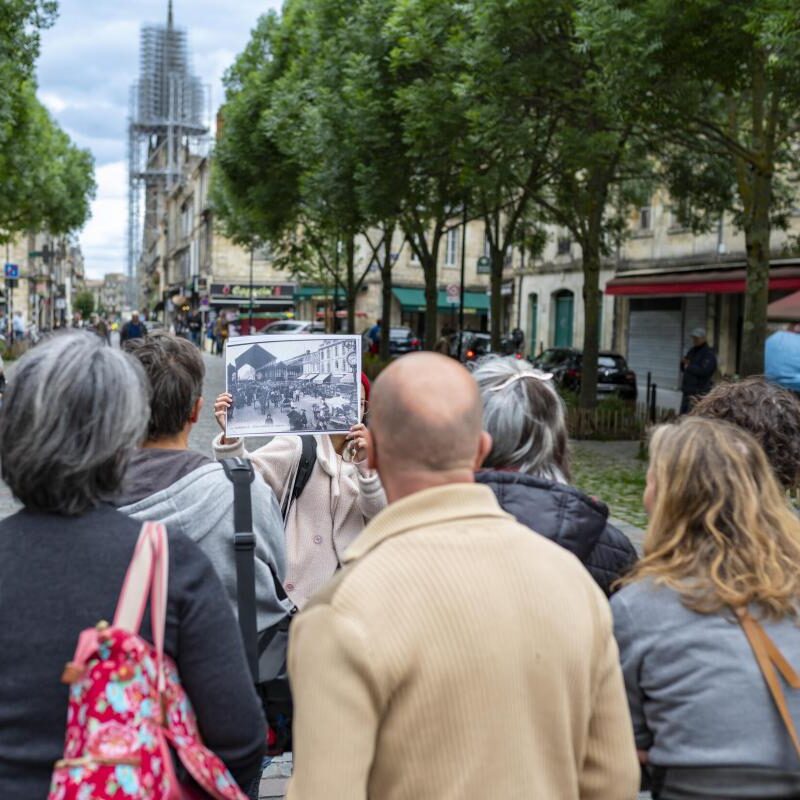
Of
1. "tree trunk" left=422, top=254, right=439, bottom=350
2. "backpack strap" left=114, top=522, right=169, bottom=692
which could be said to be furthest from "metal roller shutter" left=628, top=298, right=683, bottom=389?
"backpack strap" left=114, top=522, right=169, bottom=692

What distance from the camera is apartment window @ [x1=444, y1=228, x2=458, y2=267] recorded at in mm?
61844

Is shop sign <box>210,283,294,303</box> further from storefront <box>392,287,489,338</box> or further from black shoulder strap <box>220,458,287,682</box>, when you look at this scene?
black shoulder strap <box>220,458,287,682</box>

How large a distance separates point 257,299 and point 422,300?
1400 centimetres

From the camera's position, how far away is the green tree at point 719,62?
1129cm

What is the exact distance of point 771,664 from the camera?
90.4 inches

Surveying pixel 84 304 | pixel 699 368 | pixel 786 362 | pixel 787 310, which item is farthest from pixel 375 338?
pixel 84 304

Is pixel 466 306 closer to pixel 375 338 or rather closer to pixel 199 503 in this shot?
pixel 375 338

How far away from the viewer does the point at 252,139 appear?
28.9 metres

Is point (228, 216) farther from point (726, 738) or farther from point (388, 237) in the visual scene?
point (726, 738)

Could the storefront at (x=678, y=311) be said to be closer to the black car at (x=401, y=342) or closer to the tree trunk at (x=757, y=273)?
the black car at (x=401, y=342)

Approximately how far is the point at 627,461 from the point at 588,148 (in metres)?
4.52

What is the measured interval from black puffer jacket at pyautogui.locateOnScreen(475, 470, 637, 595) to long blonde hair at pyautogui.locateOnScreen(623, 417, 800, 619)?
23 cm

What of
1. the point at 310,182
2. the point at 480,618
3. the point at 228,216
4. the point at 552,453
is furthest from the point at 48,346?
the point at 228,216

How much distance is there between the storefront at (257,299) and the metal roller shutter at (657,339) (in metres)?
35.3
